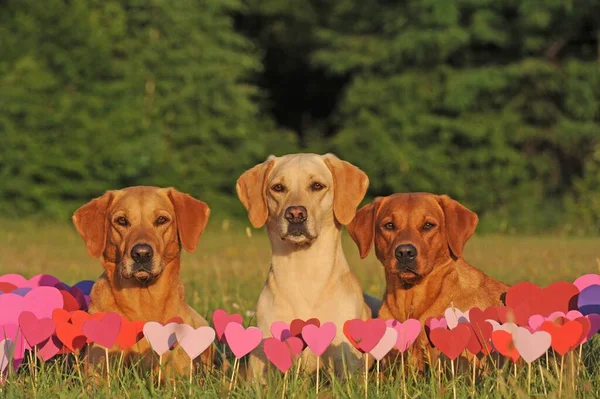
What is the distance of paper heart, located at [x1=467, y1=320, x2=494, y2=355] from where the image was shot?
5.18 meters

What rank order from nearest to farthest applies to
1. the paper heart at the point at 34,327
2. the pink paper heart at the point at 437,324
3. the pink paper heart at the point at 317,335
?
the pink paper heart at the point at 317,335 < the pink paper heart at the point at 437,324 < the paper heart at the point at 34,327

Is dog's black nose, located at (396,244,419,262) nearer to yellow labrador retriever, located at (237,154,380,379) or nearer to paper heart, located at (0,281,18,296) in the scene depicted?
yellow labrador retriever, located at (237,154,380,379)

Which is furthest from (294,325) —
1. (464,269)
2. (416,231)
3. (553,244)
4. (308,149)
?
(308,149)

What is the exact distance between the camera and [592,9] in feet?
→ 88.0

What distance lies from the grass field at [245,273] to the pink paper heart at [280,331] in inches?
9.1

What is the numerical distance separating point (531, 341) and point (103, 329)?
7.47 feet

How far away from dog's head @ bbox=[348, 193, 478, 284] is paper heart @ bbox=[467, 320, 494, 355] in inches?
40.3

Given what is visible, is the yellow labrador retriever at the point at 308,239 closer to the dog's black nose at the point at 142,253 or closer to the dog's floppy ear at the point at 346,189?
the dog's floppy ear at the point at 346,189

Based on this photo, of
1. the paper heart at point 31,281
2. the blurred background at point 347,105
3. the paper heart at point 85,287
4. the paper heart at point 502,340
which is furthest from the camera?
the blurred background at point 347,105

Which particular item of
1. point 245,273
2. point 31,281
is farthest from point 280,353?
point 245,273

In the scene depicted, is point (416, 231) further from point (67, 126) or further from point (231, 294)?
point (67, 126)

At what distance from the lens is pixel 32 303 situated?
6.01m

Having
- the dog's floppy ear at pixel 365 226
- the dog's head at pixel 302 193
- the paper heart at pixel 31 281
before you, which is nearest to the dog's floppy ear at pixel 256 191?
the dog's head at pixel 302 193

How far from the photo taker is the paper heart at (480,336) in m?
5.18
